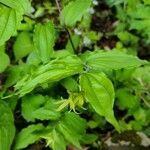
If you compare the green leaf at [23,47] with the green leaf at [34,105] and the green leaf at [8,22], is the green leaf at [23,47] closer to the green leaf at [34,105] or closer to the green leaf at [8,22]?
the green leaf at [34,105]

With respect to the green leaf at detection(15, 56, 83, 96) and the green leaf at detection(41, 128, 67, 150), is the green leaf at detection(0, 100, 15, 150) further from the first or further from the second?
the green leaf at detection(15, 56, 83, 96)

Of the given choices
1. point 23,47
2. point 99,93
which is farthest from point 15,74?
point 99,93

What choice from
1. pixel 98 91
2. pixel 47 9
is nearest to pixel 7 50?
pixel 47 9

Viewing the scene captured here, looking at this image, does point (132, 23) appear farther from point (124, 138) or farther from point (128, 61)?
point (128, 61)

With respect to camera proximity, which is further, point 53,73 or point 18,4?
point 18,4

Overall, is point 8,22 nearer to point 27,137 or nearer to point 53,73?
point 53,73

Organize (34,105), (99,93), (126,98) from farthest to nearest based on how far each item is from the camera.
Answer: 1. (126,98)
2. (34,105)
3. (99,93)

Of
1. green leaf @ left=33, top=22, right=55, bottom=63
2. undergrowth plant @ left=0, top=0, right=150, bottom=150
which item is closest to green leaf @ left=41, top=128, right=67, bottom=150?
undergrowth plant @ left=0, top=0, right=150, bottom=150
